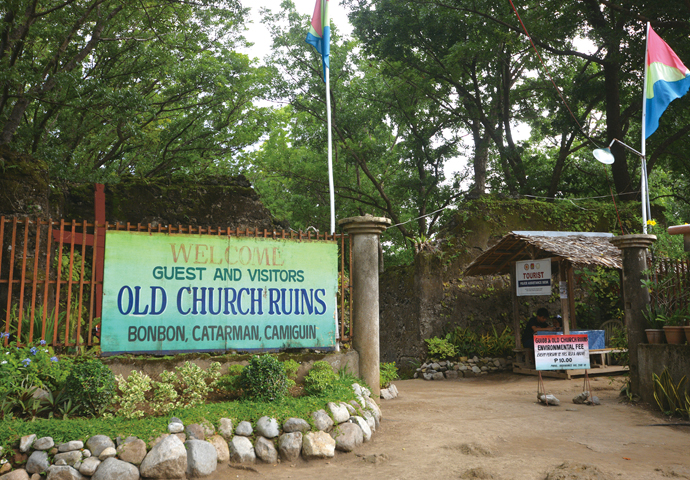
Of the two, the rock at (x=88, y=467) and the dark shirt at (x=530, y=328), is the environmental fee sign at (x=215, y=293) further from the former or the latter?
the dark shirt at (x=530, y=328)

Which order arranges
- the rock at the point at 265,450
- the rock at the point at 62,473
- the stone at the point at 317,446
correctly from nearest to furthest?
the rock at the point at 62,473 → the rock at the point at 265,450 → the stone at the point at 317,446

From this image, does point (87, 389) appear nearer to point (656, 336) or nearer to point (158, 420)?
point (158, 420)

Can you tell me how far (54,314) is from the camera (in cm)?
606

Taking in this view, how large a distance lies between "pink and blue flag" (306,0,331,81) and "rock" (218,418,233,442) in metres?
5.87

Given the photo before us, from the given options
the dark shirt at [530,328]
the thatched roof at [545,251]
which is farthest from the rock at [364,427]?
the dark shirt at [530,328]

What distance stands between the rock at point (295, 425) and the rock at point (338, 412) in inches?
15.7

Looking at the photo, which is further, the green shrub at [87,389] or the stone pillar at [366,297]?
the stone pillar at [366,297]

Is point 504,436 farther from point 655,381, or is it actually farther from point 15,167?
point 15,167

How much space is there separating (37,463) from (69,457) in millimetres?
247

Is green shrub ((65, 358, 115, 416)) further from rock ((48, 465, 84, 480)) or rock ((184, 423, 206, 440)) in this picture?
rock ((184, 423, 206, 440))

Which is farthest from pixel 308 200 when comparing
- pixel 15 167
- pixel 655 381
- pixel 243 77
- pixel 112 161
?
pixel 655 381

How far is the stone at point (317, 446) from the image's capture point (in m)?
5.25

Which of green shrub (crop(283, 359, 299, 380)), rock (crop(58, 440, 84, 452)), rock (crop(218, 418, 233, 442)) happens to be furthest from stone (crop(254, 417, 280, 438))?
rock (crop(58, 440, 84, 452))

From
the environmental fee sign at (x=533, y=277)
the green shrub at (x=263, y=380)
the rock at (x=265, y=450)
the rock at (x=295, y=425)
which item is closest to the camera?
the rock at (x=265, y=450)
